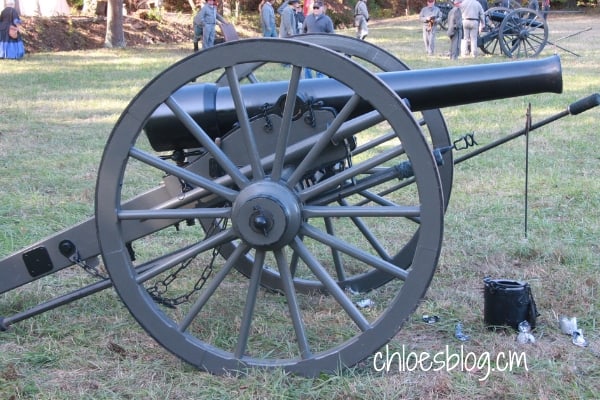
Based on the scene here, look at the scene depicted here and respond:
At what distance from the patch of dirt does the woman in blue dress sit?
2810mm

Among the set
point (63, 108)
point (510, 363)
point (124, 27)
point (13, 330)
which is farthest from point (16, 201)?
point (124, 27)

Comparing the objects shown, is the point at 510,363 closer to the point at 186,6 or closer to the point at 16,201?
the point at 16,201

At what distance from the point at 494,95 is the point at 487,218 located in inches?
104

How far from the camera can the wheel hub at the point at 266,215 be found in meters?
3.55

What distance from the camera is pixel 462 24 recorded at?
2053 cm

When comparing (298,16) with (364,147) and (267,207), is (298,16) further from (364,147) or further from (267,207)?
(267,207)

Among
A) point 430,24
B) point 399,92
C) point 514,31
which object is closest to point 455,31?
point 430,24

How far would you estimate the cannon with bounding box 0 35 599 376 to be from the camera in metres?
3.44

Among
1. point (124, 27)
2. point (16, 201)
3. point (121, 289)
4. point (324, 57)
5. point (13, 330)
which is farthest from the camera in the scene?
point (124, 27)

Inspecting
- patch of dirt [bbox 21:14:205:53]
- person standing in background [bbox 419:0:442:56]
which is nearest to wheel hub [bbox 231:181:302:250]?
person standing in background [bbox 419:0:442:56]

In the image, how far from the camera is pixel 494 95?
3.82 meters

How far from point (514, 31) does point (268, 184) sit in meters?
17.8

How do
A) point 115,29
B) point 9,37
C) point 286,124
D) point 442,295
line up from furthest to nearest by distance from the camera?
point 115,29
point 9,37
point 442,295
point 286,124
